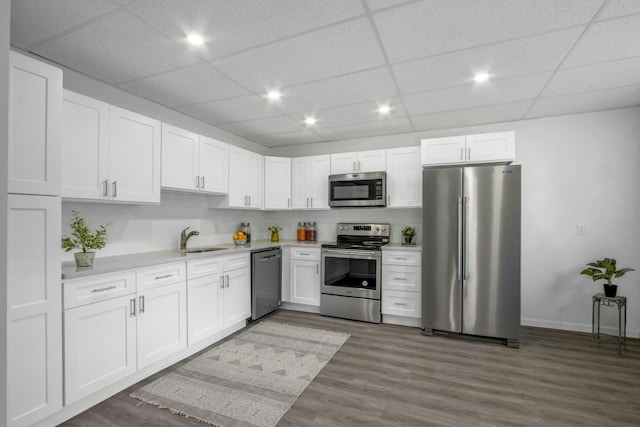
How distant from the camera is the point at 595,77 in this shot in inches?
103

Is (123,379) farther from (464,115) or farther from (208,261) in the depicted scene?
(464,115)

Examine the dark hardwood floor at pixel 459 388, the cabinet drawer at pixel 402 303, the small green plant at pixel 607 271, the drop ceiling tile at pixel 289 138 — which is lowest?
the dark hardwood floor at pixel 459 388

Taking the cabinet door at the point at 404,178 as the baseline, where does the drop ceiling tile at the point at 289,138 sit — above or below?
above

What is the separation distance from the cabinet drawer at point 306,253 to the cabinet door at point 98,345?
2.19 meters

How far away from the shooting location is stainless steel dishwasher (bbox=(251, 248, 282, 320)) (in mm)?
3699

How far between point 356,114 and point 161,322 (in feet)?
9.31

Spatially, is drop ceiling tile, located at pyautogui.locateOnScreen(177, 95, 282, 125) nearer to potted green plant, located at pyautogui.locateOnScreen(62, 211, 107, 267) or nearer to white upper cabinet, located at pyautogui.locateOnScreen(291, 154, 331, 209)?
white upper cabinet, located at pyautogui.locateOnScreen(291, 154, 331, 209)

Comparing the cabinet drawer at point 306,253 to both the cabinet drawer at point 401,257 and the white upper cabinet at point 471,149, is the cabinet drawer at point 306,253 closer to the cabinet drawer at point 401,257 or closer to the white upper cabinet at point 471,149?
the cabinet drawer at point 401,257

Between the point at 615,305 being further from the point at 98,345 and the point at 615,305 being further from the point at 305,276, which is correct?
the point at 98,345

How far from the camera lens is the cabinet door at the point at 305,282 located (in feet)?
13.5

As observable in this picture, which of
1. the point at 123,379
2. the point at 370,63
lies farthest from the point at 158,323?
the point at 370,63

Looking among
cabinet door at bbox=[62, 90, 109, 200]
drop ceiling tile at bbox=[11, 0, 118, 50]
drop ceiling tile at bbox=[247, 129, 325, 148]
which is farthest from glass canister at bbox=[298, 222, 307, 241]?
drop ceiling tile at bbox=[11, 0, 118, 50]

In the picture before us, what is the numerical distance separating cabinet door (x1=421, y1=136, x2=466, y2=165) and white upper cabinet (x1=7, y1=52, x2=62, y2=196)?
3.41 meters

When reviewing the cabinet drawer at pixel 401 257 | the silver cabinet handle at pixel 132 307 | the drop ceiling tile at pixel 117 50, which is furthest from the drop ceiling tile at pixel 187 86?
the cabinet drawer at pixel 401 257
